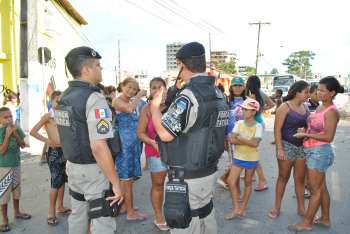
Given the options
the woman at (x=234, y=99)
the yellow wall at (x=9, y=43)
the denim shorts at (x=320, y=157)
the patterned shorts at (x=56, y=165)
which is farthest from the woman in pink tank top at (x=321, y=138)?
the yellow wall at (x=9, y=43)

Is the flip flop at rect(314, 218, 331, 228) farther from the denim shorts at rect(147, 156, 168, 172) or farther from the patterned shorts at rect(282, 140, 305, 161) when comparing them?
the denim shorts at rect(147, 156, 168, 172)

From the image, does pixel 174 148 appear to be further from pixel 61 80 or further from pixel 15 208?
pixel 61 80

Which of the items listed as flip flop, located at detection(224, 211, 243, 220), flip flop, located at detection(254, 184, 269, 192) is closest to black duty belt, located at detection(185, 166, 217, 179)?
flip flop, located at detection(224, 211, 243, 220)

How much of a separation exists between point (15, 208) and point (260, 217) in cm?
313

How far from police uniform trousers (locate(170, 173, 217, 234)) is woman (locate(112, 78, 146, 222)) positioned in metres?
1.74

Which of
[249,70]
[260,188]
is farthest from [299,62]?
[260,188]

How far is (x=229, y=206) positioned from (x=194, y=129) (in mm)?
2644

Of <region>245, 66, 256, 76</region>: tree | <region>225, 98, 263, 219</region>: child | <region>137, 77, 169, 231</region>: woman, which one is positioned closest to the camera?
<region>137, 77, 169, 231</region>: woman

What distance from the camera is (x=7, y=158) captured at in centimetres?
391

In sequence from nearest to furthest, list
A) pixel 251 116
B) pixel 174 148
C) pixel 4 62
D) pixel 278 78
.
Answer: pixel 174 148
pixel 251 116
pixel 4 62
pixel 278 78

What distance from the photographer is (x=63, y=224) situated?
4.06 m

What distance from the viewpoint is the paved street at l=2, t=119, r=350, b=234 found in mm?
3918

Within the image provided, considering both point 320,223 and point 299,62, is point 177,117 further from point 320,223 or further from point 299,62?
point 299,62

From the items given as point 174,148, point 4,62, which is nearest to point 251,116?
point 174,148
